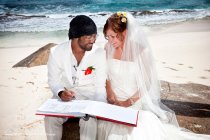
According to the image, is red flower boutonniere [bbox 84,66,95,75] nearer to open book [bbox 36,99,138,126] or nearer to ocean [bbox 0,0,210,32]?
open book [bbox 36,99,138,126]

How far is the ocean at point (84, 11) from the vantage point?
481 cm

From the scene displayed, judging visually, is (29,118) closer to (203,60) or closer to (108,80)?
(108,80)

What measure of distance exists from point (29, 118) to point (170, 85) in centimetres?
179

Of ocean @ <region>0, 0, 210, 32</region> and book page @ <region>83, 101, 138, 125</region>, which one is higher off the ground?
ocean @ <region>0, 0, 210, 32</region>

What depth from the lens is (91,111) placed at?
163 centimetres

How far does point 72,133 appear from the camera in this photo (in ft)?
7.18

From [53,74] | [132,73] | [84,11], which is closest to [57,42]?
[84,11]

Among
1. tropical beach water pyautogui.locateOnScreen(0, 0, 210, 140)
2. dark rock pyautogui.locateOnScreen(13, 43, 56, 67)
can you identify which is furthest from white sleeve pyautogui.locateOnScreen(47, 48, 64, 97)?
dark rock pyautogui.locateOnScreen(13, 43, 56, 67)

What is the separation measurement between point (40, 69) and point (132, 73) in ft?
6.94

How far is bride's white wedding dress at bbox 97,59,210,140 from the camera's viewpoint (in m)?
1.81

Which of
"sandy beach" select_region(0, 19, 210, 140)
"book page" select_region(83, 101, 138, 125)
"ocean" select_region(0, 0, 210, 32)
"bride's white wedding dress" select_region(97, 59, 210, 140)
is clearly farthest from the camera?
"ocean" select_region(0, 0, 210, 32)

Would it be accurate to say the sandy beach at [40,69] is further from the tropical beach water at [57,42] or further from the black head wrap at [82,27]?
the black head wrap at [82,27]

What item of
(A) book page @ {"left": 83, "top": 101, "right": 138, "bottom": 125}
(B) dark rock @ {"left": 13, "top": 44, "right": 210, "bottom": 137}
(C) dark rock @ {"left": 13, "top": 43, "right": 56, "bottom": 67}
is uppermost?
(A) book page @ {"left": 83, "top": 101, "right": 138, "bottom": 125}

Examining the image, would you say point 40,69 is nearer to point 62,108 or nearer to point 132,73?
point 132,73
